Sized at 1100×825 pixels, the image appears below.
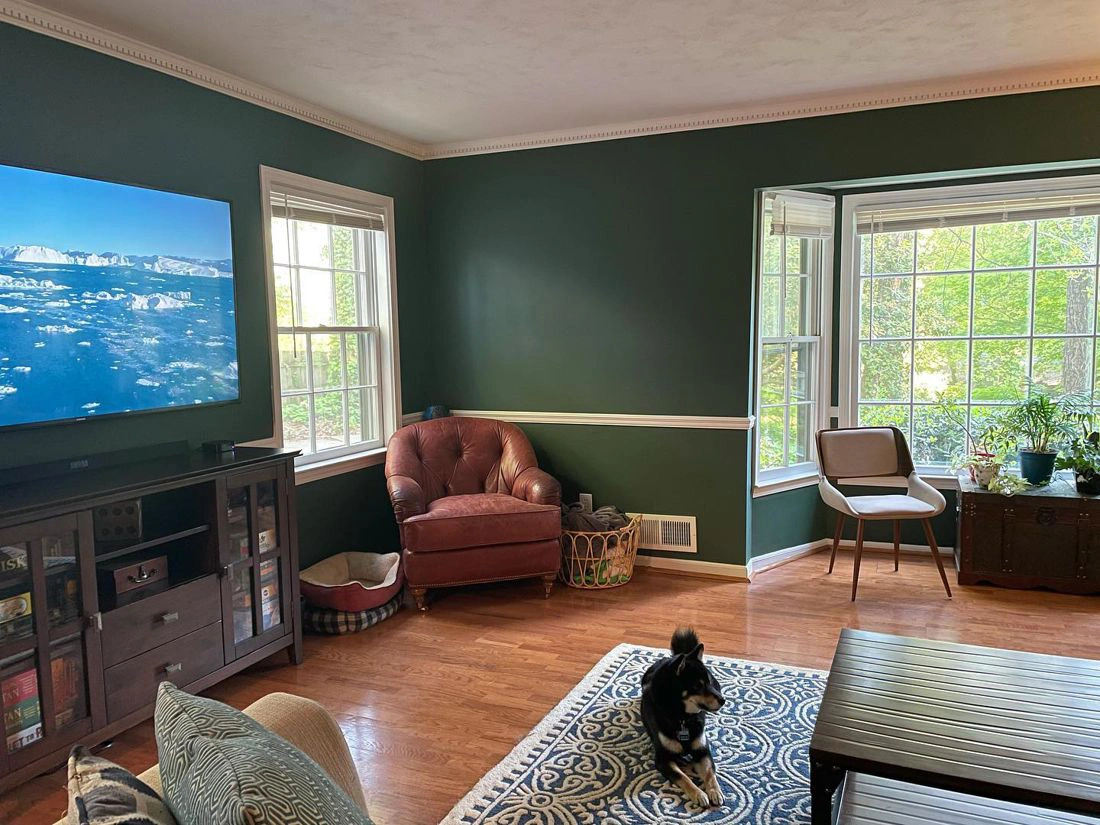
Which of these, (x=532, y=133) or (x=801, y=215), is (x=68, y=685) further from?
(x=801, y=215)

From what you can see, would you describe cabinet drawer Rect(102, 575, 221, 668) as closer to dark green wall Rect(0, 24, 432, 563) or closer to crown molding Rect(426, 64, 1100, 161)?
dark green wall Rect(0, 24, 432, 563)

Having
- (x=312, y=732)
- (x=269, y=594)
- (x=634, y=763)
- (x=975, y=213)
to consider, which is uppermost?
(x=975, y=213)

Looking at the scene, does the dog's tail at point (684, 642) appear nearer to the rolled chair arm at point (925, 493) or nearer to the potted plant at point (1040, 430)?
the rolled chair arm at point (925, 493)

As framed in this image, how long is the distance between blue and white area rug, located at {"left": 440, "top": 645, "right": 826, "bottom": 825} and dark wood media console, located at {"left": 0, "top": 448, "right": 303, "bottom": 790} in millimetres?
1229

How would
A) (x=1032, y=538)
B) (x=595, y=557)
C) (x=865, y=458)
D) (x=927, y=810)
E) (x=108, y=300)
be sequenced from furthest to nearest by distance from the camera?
(x=865, y=458)
(x=595, y=557)
(x=1032, y=538)
(x=108, y=300)
(x=927, y=810)

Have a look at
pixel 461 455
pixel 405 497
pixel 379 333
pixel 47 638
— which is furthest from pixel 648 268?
pixel 47 638

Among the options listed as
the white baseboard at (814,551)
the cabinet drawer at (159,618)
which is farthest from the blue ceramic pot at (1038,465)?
the cabinet drawer at (159,618)

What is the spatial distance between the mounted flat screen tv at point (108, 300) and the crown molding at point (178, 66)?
1.71 feet

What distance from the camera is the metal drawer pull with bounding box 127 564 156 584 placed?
2.71 meters

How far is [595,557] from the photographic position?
14.2 ft

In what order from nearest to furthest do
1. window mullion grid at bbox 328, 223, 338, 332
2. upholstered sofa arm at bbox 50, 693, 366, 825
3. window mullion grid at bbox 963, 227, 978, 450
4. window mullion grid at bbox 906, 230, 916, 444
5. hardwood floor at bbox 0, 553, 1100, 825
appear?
upholstered sofa arm at bbox 50, 693, 366, 825 < hardwood floor at bbox 0, 553, 1100, 825 < window mullion grid at bbox 328, 223, 338, 332 < window mullion grid at bbox 963, 227, 978, 450 < window mullion grid at bbox 906, 230, 916, 444

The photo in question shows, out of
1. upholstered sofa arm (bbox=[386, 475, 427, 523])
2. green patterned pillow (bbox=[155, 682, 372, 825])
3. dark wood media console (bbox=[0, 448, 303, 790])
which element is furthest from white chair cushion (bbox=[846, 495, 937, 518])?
green patterned pillow (bbox=[155, 682, 372, 825])

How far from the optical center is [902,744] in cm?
185

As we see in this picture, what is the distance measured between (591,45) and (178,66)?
1.73 metres
